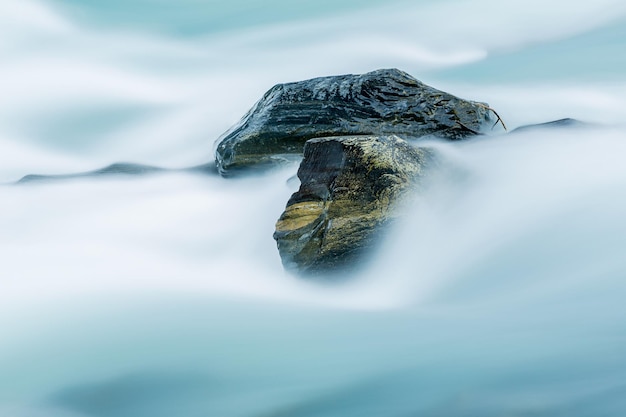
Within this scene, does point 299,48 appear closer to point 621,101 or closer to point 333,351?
point 621,101

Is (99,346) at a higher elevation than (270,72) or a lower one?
lower

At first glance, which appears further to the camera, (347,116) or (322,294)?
(347,116)

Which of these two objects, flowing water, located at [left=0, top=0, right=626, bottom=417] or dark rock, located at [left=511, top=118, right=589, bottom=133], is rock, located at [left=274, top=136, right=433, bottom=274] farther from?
dark rock, located at [left=511, top=118, right=589, bottom=133]

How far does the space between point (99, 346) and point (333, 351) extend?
49.3 inches

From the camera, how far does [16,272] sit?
577 centimetres

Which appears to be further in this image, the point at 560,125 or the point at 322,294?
the point at 560,125

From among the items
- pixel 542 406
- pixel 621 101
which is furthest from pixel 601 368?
pixel 621 101

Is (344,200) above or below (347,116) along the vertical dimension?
below

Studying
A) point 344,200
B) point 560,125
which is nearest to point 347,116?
point 560,125

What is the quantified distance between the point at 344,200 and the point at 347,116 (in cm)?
206

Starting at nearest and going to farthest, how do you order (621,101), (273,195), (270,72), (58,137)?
(273,195)
(621,101)
(58,137)
(270,72)

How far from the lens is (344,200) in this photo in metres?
5.04

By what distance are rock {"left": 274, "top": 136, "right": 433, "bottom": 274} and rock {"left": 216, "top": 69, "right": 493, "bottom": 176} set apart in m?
1.55

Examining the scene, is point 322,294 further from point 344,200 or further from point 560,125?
point 560,125
